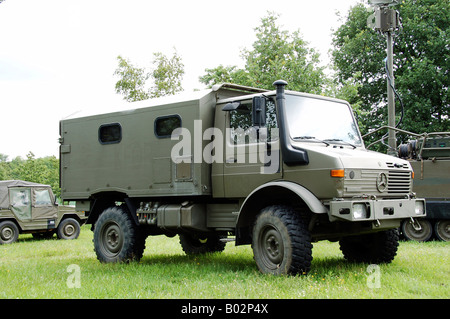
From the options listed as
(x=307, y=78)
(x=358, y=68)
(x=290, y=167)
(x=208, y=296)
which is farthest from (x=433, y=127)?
(x=208, y=296)

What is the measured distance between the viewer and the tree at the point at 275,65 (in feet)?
72.1

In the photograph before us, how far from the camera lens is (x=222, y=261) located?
9.90 metres

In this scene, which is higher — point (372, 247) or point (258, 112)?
point (258, 112)

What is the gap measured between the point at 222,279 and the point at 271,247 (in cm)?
82

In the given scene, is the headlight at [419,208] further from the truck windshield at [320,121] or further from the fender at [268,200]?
the fender at [268,200]

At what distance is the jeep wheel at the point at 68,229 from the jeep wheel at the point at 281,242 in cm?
1265

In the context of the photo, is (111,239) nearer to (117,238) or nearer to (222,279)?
(117,238)

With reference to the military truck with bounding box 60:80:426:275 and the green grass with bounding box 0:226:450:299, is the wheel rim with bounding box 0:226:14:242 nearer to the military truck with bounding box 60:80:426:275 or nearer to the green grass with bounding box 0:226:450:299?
the green grass with bounding box 0:226:450:299

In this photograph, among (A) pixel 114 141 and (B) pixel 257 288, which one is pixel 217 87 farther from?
(B) pixel 257 288

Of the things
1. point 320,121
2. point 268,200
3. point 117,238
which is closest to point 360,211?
point 268,200

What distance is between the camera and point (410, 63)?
2708 centimetres

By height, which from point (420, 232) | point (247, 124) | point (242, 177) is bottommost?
point (420, 232)

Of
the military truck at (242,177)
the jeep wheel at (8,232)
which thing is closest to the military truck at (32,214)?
the jeep wheel at (8,232)

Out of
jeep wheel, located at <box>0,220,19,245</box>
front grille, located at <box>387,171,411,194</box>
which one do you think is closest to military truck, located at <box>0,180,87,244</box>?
jeep wheel, located at <box>0,220,19,245</box>
